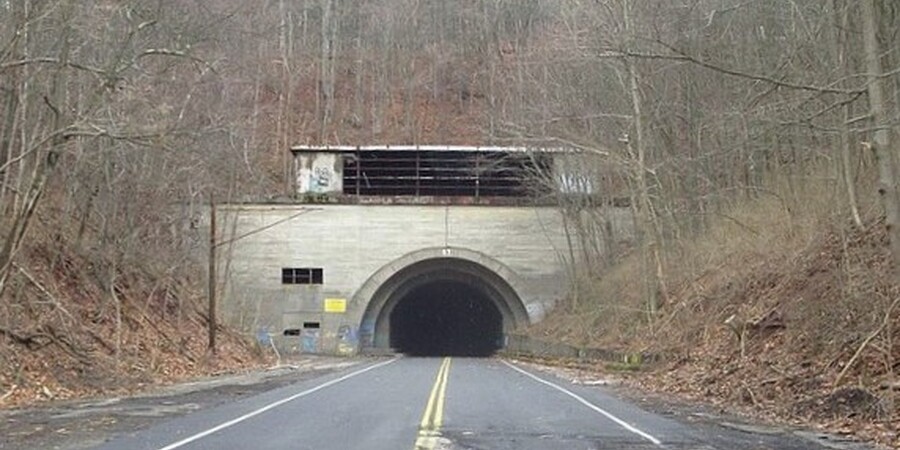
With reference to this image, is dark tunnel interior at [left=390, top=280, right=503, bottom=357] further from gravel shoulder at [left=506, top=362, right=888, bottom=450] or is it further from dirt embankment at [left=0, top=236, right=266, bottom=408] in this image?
gravel shoulder at [left=506, top=362, right=888, bottom=450]

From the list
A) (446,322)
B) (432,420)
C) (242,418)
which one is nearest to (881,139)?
(432,420)

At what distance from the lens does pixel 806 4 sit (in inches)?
904

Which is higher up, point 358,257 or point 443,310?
point 358,257

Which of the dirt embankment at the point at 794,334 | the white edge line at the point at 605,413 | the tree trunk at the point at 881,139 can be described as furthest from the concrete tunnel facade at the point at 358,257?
the tree trunk at the point at 881,139

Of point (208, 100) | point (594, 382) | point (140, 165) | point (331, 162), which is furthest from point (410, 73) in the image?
point (594, 382)

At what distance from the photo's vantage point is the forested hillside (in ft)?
58.4

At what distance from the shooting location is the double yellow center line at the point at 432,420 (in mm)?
11492

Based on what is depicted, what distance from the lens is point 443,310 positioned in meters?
66.0

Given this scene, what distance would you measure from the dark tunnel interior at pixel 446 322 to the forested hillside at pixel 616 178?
13.3 m

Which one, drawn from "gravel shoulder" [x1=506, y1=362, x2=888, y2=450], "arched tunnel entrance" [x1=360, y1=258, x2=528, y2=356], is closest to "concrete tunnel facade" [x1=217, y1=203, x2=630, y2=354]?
"arched tunnel entrance" [x1=360, y1=258, x2=528, y2=356]

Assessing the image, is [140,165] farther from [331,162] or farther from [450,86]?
[450,86]

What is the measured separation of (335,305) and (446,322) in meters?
17.1

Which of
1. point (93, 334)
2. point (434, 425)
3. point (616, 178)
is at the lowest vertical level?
point (434, 425)

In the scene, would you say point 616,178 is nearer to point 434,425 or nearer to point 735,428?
point 735,428
